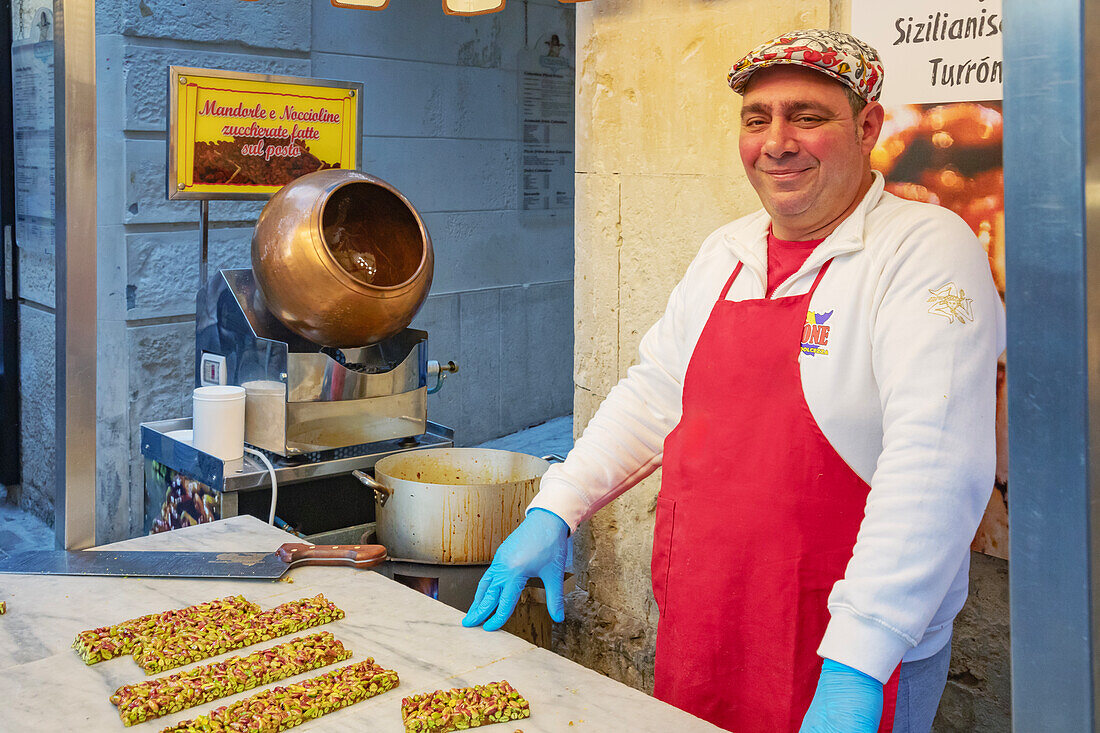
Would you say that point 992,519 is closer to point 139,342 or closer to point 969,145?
point 969,145

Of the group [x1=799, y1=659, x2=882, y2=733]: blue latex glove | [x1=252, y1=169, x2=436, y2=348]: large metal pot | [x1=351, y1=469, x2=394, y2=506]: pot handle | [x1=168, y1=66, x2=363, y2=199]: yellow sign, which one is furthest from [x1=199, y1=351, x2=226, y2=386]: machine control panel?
[x1=799, y1=659, x2=882, y2=733]: blue latex glove

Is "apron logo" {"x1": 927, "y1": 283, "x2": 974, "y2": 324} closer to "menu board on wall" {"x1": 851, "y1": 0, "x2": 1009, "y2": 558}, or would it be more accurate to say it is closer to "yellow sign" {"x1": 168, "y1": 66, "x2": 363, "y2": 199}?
"menu board on wall" {"x1": 851, "y1": 0, "x2": 1009, "y2": 558}

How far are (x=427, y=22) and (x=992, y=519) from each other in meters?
5.04

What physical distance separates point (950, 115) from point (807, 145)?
1.78 feet

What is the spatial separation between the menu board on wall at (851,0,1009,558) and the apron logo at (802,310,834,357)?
0.51 m

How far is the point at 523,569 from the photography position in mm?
2141

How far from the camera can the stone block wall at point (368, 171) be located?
16.2 ft

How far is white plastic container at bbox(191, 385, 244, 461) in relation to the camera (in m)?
2.91

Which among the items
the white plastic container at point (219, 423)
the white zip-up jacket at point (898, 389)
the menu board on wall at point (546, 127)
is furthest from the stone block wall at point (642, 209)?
the menu board on wall at point (546, 127)

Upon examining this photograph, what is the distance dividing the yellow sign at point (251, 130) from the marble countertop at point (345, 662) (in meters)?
1.31

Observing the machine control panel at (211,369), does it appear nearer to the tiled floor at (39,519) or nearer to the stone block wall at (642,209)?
the stone block wall at (642,209)

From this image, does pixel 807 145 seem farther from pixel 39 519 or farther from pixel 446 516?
pixel 39 519

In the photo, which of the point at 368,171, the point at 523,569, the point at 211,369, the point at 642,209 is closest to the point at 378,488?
the point at 523,569

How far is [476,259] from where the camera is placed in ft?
22.2
